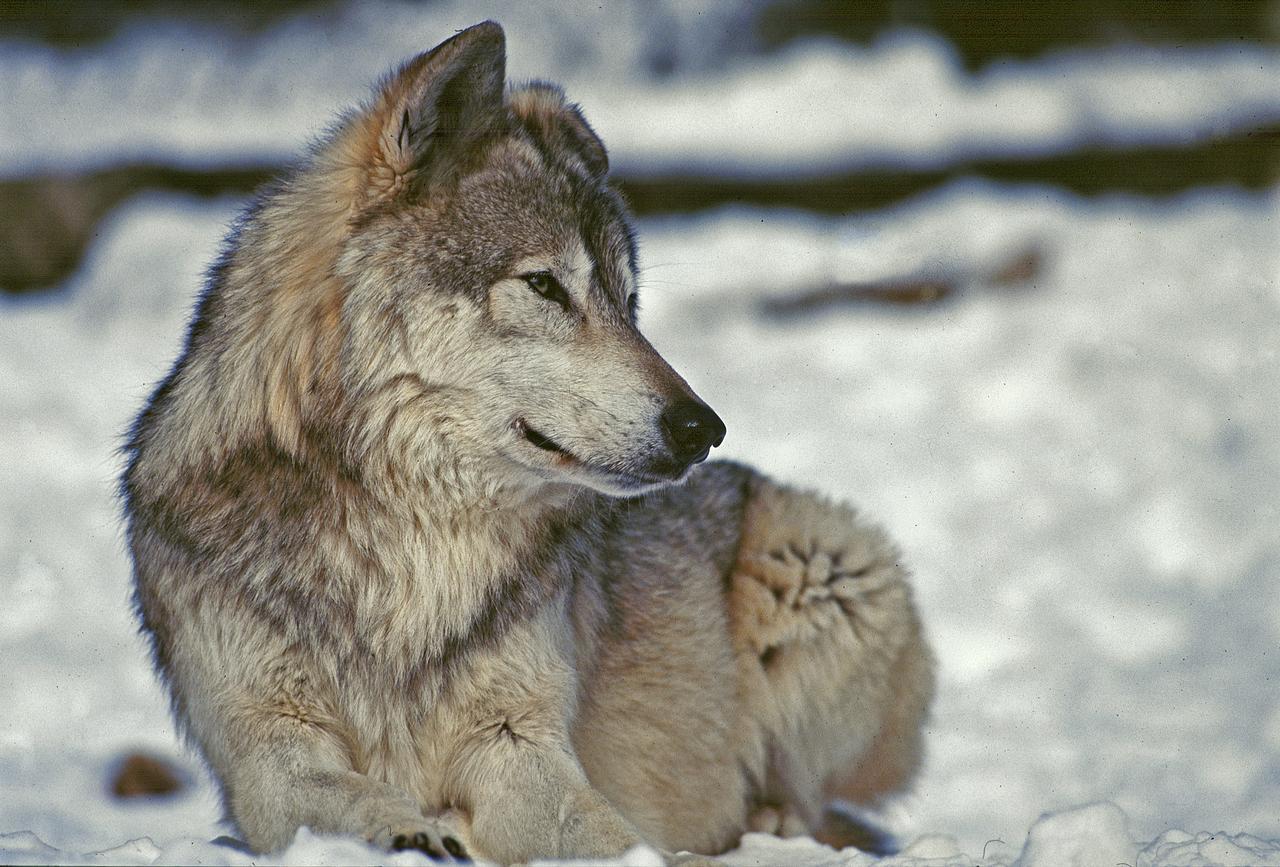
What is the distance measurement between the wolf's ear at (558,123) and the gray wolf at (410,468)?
4 centimetres

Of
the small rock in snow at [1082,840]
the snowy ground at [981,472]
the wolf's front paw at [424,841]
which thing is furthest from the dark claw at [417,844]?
the small rock in snow at [1082,840]

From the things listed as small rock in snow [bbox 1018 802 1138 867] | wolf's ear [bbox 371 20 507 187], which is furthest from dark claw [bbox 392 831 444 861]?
wolf's ear [bbox 371 20 507 187]

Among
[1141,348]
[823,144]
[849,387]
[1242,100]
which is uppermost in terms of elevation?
[1242,100]

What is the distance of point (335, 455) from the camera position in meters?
3.11

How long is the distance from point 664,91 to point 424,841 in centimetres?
749

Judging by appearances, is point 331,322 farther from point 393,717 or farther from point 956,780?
point 956,780

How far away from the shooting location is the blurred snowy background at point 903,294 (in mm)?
5520

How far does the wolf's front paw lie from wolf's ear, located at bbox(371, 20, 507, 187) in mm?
1427

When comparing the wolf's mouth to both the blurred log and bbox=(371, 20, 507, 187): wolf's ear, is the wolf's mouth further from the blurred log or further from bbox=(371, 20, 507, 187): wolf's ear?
the blurred log

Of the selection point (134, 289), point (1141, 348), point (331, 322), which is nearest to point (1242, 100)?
point (1141, 348)

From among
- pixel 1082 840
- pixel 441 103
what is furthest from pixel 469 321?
pixel 1082 840

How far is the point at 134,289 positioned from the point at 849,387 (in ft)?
14.4

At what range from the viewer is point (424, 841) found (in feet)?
8.71

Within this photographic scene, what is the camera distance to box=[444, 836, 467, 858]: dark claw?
2697 millimetres
